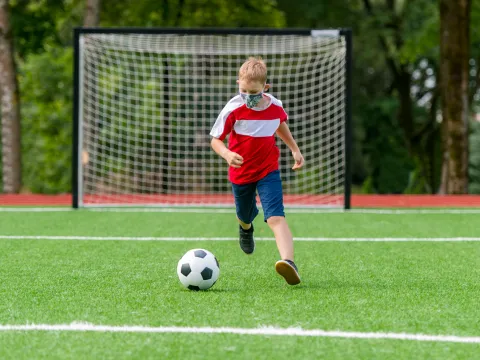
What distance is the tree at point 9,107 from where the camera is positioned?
16062 millimetres

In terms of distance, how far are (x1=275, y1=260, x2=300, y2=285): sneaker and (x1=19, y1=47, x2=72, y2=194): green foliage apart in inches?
776

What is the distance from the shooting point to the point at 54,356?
324 cm

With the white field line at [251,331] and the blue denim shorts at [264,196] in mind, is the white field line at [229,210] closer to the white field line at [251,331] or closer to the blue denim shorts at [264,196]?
the blue denim shorts at [264,196]

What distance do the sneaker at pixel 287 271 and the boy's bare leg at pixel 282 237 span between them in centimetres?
14

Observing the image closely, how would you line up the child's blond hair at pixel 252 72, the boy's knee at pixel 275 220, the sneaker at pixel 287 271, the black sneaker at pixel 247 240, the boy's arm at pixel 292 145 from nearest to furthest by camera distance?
1. the sneaker at pixel 287 271
2. the child's blond hair at pixel 252 72
3. the boy's knee at pixel 275 220
4. the boy's arm at pixel 292 145
5. the black sneaker at pixel 247 240

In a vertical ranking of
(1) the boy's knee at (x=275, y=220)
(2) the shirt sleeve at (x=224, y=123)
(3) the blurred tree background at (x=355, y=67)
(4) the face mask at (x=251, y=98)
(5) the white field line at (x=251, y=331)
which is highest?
(3) the blurred tree background at (x=355, y=67)

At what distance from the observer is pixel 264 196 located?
5441 millimetres

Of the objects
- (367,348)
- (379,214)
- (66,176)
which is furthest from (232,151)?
(66,176)

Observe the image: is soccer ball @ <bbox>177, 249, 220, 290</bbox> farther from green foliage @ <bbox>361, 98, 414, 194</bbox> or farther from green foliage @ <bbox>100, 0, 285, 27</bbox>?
green foliage @ <bbox>361, 98, 414, 194</bbox>

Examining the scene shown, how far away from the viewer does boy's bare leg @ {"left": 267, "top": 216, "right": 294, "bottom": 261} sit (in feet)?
16.7

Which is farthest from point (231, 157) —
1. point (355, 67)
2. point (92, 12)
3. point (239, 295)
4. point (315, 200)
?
point (355, 67)

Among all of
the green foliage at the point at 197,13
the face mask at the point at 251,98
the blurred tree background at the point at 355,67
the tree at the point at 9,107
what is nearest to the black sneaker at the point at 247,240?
the face mask at the point at 251,98

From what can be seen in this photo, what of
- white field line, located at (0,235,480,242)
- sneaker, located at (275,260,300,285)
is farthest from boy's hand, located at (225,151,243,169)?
white field line, located at (0,235,480,242)

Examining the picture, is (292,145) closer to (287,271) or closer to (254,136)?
(254,136)
